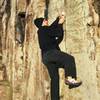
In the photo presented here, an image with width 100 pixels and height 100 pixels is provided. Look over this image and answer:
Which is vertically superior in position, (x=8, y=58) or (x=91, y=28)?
(x=91, y=28)

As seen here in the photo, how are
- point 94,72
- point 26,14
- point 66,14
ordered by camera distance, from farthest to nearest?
1. point 26,14
2. point 66,14
3. point 94,72

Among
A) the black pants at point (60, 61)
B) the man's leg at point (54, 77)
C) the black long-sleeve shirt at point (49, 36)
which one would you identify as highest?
the black long-sleeve shirt at point (49, 36)

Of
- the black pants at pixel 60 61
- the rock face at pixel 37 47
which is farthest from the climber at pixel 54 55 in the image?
the rock face at pixel 37 47

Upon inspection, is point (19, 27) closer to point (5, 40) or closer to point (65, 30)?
point (5, 40)

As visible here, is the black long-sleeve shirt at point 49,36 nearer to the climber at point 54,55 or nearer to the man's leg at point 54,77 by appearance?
the climber at point 54,55

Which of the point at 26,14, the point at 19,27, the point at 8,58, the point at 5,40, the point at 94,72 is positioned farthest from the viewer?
the point at 5,40

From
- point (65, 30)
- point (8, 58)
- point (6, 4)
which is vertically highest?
point (6, 4)

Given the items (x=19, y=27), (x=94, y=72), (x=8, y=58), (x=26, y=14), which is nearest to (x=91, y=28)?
(x=94, y=72)

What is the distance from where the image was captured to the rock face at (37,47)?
26.1 feet

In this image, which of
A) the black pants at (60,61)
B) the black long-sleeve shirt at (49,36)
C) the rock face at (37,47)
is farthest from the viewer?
the rock face at (37,47)

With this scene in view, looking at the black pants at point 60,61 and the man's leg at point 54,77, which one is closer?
the black pants at point 60,61

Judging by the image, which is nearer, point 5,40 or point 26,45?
point 26,45

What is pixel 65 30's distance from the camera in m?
8.86

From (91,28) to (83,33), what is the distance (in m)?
0.27
